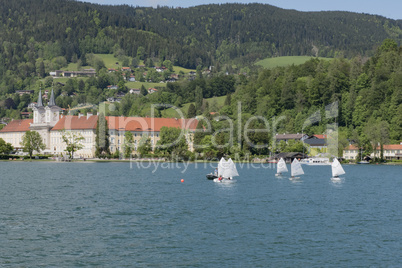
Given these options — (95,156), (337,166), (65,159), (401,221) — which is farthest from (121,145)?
(401,221)

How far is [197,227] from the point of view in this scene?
45656 mm

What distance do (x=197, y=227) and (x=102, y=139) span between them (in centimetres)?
12501

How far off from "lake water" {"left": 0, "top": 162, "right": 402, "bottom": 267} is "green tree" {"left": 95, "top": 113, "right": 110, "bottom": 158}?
298ft

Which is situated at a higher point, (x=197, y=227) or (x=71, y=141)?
(x=71, y=141)

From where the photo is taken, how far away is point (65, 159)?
165 meters

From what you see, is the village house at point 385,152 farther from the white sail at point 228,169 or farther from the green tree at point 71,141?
the white sail at point 228,169

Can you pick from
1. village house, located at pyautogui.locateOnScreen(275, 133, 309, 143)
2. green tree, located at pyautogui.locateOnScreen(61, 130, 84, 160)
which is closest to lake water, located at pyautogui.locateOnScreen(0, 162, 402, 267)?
green tree, located at pyautogui.locateOnScreen(61, 130, 84, 160)

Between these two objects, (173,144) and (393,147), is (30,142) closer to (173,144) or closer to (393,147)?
(173,144)

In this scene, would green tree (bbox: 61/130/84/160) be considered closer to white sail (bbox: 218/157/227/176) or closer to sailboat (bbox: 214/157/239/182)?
white sail (bbox: 218/157/227/176)

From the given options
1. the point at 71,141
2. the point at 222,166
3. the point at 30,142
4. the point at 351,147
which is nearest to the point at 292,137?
the point at 351,147

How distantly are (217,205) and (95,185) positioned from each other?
26.1 meters

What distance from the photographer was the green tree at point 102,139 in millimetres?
167250

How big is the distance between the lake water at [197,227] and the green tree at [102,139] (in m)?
90.7

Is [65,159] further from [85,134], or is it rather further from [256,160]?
[256,160]
